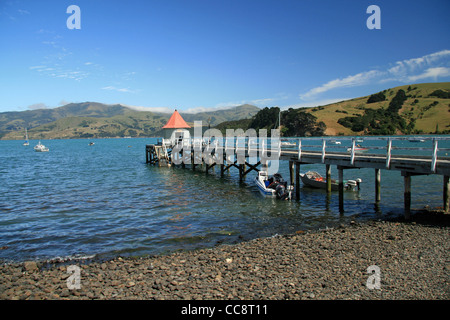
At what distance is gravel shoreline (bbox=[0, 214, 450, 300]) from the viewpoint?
24.6 feet

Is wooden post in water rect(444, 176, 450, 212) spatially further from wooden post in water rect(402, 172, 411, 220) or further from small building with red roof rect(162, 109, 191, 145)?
small building with red roof rect(162, 109, 191, 145)

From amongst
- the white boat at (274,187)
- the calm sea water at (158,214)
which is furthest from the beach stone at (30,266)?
the white boat at (274,187)

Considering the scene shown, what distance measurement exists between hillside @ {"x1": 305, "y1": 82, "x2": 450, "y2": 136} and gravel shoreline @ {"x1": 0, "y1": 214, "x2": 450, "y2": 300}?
12746 cm

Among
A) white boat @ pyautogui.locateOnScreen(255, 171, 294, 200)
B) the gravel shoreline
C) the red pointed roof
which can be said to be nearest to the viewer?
the gravel shoreline

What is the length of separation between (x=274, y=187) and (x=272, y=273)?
42.7 ft

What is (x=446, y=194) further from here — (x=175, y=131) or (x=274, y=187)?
(x=175, y=131)

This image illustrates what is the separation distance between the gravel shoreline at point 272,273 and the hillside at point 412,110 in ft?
418

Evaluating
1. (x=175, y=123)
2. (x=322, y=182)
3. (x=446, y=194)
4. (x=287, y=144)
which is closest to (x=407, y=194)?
(x=446, y=194)

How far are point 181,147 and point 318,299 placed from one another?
35766mm

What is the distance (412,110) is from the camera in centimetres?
14562

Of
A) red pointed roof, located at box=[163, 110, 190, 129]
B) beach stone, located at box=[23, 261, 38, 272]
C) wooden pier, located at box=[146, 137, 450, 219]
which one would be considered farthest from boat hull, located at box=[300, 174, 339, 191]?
red pointed roof, located at box=[163, 110, 190, 129]

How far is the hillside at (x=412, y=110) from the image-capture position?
12727cm
